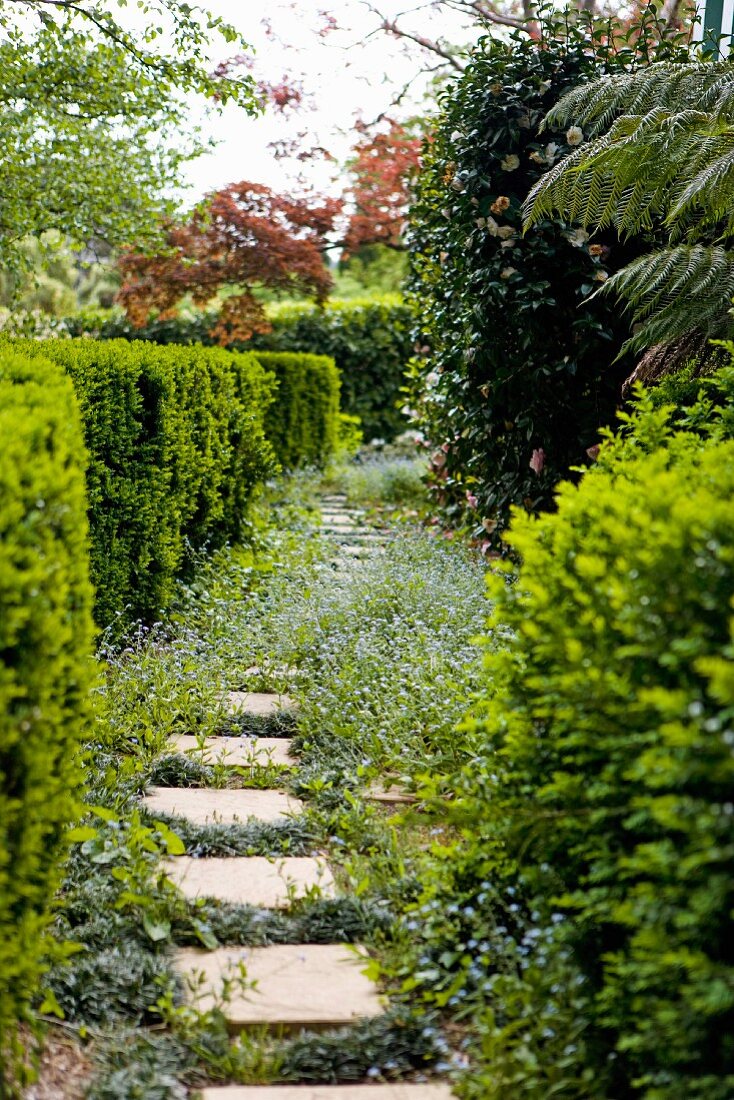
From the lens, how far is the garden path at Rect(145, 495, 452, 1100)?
1923 millimetres

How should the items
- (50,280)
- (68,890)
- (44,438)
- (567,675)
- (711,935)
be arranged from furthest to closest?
(50,280) < (68,890) < (44,438) < (567,675) < (711,935)

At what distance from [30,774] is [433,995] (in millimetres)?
1004

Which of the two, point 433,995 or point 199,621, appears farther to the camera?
point 199,621

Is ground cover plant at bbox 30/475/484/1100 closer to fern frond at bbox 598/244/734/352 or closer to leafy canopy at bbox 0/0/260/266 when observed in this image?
fern frond at bbox 598/244/734/352

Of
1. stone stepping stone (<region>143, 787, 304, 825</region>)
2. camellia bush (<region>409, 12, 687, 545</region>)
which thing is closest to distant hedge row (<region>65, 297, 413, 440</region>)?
camellia bush (<region>409, 12, 687, 545</region>)

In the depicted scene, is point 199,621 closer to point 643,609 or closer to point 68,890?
point 68,890

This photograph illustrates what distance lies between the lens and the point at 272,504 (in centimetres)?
902

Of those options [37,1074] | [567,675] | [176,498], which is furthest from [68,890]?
[176,498]

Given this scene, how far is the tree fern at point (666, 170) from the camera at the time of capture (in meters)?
3.82

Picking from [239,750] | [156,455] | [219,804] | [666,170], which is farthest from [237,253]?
[219,804]

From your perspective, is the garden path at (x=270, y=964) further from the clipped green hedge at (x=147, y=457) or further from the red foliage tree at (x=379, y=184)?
the red foliage tree at (x=379, y=184)

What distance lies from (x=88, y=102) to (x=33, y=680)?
6.75 meters

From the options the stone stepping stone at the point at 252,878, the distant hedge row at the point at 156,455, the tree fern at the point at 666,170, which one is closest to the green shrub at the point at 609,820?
the stone stepping stone at the point at 252,878

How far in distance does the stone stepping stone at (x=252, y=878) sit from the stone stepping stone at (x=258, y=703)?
1177mm
